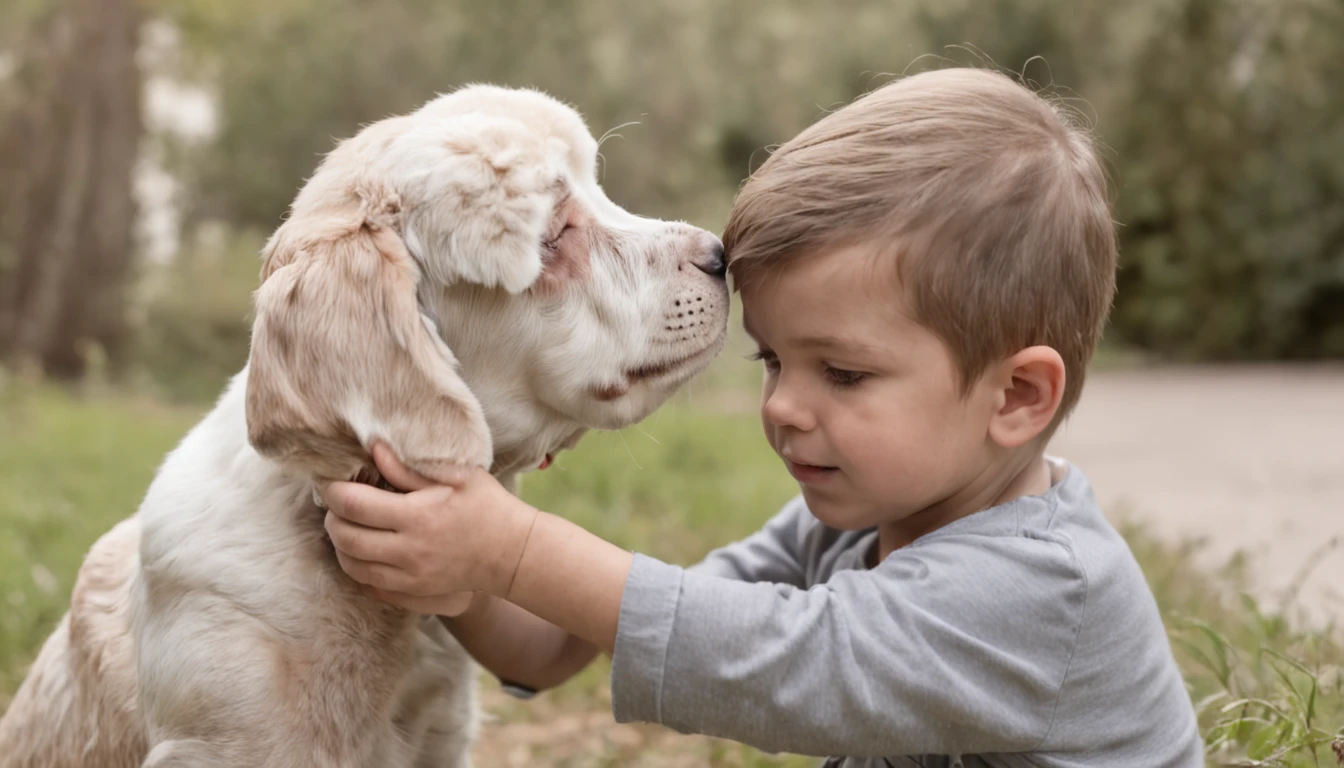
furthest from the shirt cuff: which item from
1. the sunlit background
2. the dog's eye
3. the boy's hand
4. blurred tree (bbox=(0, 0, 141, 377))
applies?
blurred tree (bbox=(0, 0, 141, 377))

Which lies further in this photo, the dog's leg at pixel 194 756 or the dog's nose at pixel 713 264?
the dog's nose at pixel 713 264

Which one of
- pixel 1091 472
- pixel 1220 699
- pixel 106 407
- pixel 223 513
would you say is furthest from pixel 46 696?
pixel 106 407

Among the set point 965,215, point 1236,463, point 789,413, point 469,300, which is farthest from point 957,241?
point 1236,463

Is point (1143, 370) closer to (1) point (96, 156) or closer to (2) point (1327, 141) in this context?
(2) point (1327, 141)

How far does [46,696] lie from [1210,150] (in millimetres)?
12320

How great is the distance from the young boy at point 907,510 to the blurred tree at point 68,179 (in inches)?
435

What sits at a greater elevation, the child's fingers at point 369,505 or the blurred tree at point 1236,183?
the child's fingers at point 369,505

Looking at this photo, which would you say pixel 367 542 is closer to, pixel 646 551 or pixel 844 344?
pixel 844 344

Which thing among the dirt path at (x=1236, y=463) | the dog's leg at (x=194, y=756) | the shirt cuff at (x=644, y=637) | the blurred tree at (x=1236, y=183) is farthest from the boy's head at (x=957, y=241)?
the blurred tree at (x=1236, y=183)

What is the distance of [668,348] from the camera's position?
2.24m

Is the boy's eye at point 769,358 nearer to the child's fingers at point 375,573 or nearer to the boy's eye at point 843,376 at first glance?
the boy's eye at point 843,376

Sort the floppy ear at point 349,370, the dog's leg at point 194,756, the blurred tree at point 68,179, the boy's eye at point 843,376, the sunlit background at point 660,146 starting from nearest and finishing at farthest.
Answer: the floppy ear at point 349,370 < the dog's leg at point 194,756 < the boy's eye at point 843,376 < the sunlit background at point 660,146 < the blurred tree at point 68,179

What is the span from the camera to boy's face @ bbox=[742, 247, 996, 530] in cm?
210

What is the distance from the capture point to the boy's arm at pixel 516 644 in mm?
2453
